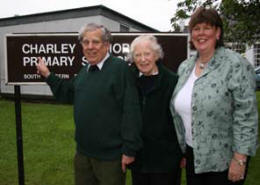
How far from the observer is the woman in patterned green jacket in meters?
2.61

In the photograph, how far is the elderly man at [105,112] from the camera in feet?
10.0

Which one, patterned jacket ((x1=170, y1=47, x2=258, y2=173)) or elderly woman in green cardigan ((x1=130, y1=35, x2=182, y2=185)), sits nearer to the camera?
patterned jacket ((x1=170, y1=47, x2=258, y2=173))

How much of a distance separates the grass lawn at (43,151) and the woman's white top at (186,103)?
9.42ft

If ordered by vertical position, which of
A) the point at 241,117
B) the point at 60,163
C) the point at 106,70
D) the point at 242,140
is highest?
the point at 106,70

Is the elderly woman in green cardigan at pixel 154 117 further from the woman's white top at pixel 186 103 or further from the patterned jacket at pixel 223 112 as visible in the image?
the patterned jacket at pixel 223 112

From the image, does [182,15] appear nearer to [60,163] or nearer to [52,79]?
[60,163]

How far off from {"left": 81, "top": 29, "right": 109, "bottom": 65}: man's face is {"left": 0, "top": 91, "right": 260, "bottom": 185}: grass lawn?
282 centimetres

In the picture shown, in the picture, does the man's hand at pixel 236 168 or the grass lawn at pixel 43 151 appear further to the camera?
the grass lawn at pixel 43 151

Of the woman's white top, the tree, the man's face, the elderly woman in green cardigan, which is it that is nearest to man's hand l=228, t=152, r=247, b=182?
the woman's white top

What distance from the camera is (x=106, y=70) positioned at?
3.18 metres

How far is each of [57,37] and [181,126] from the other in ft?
6.97

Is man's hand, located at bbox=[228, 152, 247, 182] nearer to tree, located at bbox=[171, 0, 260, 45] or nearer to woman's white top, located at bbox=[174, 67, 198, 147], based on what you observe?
woman's white top, located at bbox=[174, 67, 198, 147]

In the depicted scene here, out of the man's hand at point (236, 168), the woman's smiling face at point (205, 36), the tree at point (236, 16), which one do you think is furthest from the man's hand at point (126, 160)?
the tree at point (236, 16)

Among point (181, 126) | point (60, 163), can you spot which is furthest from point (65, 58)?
point (60, 163)
